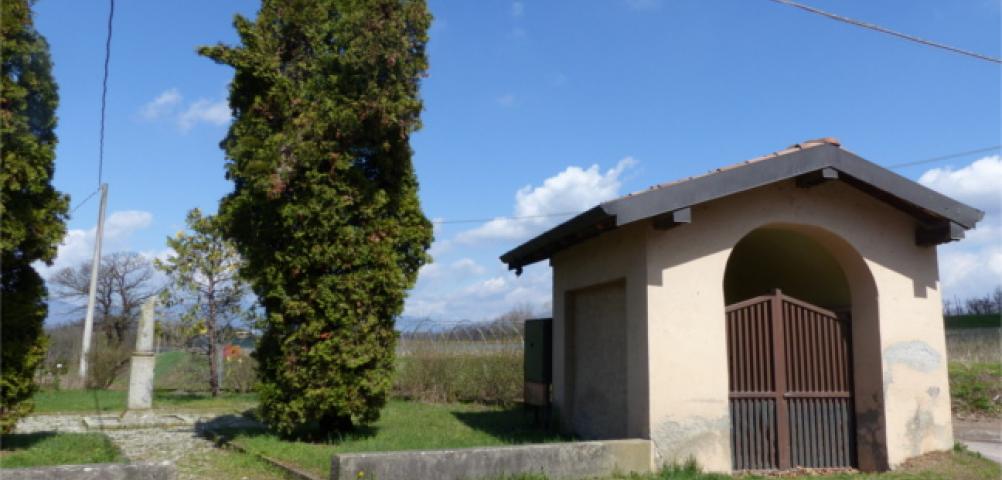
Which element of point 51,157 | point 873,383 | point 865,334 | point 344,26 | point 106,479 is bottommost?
point 106,479

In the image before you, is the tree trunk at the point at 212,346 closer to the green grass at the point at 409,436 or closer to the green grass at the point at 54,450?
the green grass at the point at 409,436

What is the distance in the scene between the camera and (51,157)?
955 cm

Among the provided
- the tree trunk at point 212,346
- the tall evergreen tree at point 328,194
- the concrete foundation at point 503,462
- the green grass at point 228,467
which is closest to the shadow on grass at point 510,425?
the tall evergreen tree at point 328,194

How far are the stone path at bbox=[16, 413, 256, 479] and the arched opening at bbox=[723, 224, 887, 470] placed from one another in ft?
22.0

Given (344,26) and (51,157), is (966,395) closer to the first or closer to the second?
(344,26)

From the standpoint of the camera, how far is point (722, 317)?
9.15m

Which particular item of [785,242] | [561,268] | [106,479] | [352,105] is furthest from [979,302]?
[106,479]

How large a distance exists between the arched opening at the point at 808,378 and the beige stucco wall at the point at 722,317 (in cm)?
4

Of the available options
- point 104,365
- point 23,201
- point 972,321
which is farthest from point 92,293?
point 972,321

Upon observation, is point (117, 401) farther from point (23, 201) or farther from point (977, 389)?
point (977, 389)

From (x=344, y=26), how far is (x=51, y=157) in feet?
13.5

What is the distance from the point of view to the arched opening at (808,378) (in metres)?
9.26

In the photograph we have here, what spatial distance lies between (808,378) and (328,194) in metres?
6.68

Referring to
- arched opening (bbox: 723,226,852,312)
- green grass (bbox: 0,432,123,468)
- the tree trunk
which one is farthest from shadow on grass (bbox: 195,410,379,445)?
the tree trunk
